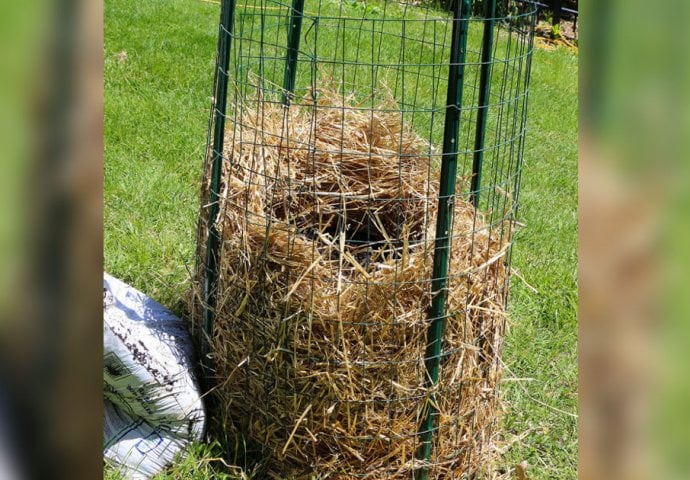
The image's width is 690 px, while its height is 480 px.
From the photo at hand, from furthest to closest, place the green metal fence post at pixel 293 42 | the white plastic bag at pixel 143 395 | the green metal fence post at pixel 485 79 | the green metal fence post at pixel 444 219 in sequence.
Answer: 1. the green metal fence post at pixel 293 42
2. the white plastic bag at pixel 143 395
3. the green metal fence post at pixel 485 79
4. the green metal fence post at pixel 444 219

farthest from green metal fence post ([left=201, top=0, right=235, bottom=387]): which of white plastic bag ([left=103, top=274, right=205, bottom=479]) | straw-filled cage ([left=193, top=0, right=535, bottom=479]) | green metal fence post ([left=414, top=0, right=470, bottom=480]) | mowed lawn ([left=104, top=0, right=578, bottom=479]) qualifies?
green metal fence post ([left=414, top=0, right=470, bottom=480])

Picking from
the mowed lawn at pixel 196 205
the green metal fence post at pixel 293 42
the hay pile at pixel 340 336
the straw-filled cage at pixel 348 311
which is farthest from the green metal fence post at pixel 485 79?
the green metal fence post at pixel 293 42

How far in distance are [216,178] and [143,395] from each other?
743 millimetres

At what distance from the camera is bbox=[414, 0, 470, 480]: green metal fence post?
2.16m

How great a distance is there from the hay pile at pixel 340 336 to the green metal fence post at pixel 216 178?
6cm

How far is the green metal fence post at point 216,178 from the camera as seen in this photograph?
2.65m

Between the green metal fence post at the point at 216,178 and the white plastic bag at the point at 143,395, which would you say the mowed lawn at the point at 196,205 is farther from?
the green metal fence post at the point at 216,178

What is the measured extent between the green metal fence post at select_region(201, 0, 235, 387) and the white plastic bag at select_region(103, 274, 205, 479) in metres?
0.12

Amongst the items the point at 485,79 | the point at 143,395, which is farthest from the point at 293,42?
the point at 143,395

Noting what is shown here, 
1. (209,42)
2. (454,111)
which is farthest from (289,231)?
(209,42)
